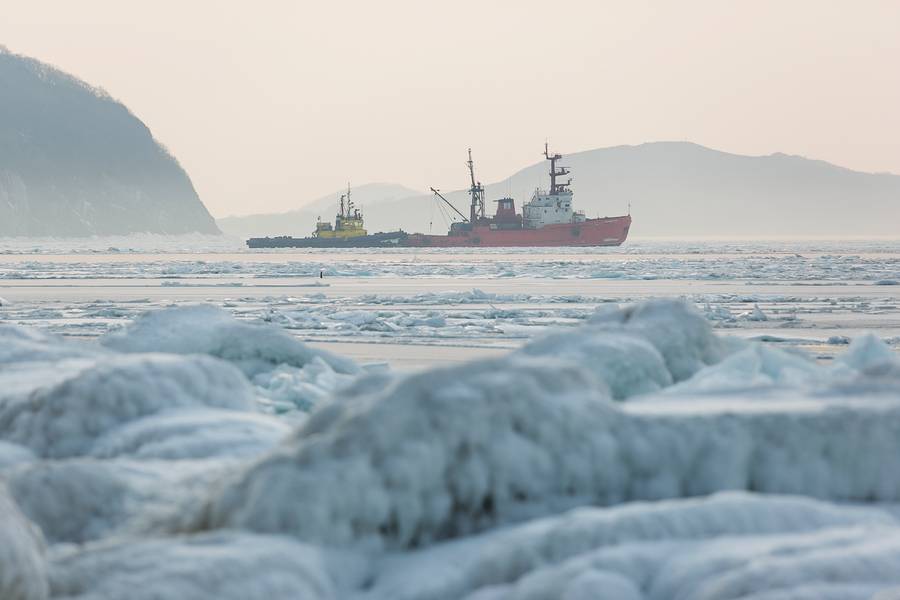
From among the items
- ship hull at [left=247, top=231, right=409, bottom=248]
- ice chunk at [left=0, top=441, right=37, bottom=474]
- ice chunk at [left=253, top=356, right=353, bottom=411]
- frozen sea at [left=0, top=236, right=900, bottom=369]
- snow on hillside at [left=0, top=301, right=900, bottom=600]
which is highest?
snow on hillside at [left=0, top=301, right=900, bottom=600]

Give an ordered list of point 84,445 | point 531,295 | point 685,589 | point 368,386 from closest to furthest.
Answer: point 685,589 < point 368,386 < point 84,445 < point 531,295

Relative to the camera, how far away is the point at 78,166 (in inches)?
6718

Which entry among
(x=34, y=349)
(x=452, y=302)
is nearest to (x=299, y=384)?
(x=34, y=349)

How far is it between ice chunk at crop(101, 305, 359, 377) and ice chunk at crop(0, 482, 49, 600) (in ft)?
9.88

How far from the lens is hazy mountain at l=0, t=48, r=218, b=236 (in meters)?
162

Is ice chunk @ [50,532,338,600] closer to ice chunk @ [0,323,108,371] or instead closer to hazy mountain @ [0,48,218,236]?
ice chunk @ [0,323,108,371]

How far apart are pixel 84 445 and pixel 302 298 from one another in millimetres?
13309

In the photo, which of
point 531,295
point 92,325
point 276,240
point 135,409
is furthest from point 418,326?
point 276,240

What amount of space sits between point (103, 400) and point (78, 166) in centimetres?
17776

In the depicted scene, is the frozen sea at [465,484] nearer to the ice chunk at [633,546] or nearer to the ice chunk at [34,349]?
the ice chunk at [633,546]

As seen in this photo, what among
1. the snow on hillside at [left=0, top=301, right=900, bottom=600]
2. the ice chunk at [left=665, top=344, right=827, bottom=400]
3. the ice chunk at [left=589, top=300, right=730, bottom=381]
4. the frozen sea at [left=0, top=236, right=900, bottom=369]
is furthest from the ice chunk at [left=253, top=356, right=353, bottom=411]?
the frozen sea at [left=0, top=236, right=900, bottom=369]

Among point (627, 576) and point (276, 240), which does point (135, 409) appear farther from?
point (276, 240)

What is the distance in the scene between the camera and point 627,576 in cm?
206

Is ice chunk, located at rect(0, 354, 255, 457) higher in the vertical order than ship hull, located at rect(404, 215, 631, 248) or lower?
higher
